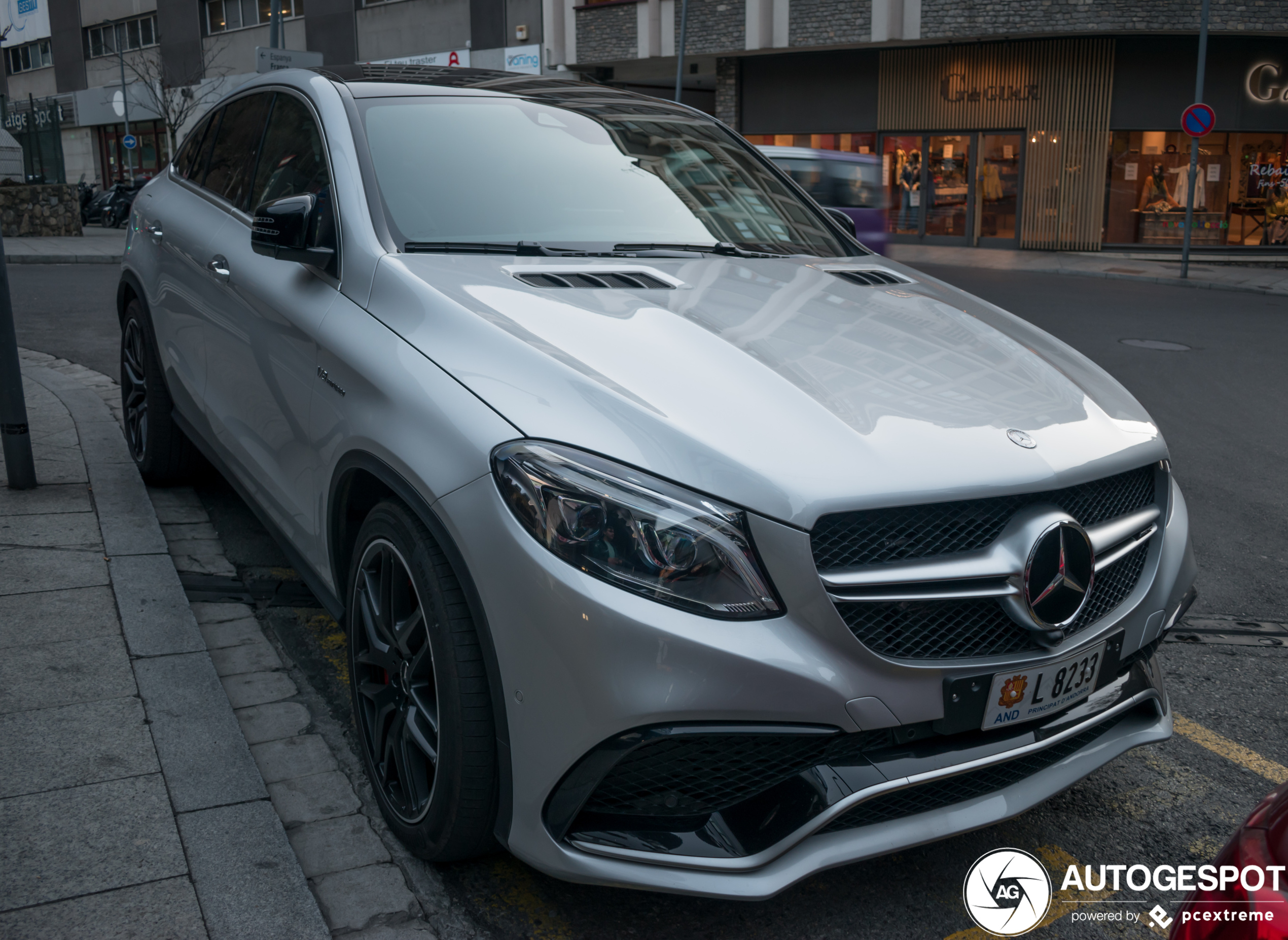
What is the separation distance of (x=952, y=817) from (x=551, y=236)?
75.3 inches

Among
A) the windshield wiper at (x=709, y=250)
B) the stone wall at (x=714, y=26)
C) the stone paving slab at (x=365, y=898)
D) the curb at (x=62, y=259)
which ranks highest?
the stone wall at (x=714, y=26)

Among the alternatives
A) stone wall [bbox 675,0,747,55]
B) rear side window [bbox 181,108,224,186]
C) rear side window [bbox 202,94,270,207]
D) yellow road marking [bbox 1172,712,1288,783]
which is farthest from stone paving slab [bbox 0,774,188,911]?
stone wall [bbox 675,0,747,55]

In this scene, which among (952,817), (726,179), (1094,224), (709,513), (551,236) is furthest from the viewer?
(1094,224)

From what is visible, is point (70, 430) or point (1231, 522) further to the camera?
point (70, 430)

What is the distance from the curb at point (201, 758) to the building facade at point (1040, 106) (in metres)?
24.0

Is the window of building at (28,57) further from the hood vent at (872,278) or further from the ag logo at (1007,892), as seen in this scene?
the ag logo at (1007,892)

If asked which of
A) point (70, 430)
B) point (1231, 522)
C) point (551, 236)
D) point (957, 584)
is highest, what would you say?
point (551, 236)

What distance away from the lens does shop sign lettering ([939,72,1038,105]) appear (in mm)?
25188

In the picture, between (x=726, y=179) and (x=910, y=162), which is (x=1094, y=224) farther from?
(x=726, y=179)

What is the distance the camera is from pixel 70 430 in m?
5.94

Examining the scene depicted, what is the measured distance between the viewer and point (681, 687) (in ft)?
6.41

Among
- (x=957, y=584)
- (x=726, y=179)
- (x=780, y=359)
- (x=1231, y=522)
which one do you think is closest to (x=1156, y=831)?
(x=957, y=584)

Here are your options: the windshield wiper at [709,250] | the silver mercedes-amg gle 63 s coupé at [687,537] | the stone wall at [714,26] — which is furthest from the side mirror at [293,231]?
the stone wall at [714,26]

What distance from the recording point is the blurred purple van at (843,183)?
42.5ft
